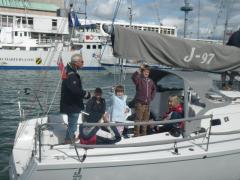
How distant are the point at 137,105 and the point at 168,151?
132 cm

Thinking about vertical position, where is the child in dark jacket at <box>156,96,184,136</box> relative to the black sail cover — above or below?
below

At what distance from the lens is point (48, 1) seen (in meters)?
86.8

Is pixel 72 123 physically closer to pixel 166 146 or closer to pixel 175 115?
pixel 166 146

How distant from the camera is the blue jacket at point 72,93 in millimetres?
6578

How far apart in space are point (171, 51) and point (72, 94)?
1988 millimetres

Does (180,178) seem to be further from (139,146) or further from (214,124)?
(214,124)

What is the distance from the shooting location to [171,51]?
7074 mm

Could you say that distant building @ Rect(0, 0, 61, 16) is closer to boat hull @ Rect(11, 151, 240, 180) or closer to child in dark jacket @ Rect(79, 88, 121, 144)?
child in dark jacket @ Rect(79, 88, 121, 144)

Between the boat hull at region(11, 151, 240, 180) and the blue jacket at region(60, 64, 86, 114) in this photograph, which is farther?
the blue jacket at region(60, 64, 86, 114)

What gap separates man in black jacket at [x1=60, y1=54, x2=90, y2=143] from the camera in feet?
21.6

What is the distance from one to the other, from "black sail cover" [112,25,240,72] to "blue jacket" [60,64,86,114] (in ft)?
2.72

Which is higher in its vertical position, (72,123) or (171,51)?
(171,51)

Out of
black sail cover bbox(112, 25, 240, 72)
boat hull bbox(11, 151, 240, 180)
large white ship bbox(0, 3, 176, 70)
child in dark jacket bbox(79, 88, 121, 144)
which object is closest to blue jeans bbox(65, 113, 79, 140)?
child in dark jacket bbox(79, 88, 121, 144)

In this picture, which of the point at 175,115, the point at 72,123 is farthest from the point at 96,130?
the point at 175,115
